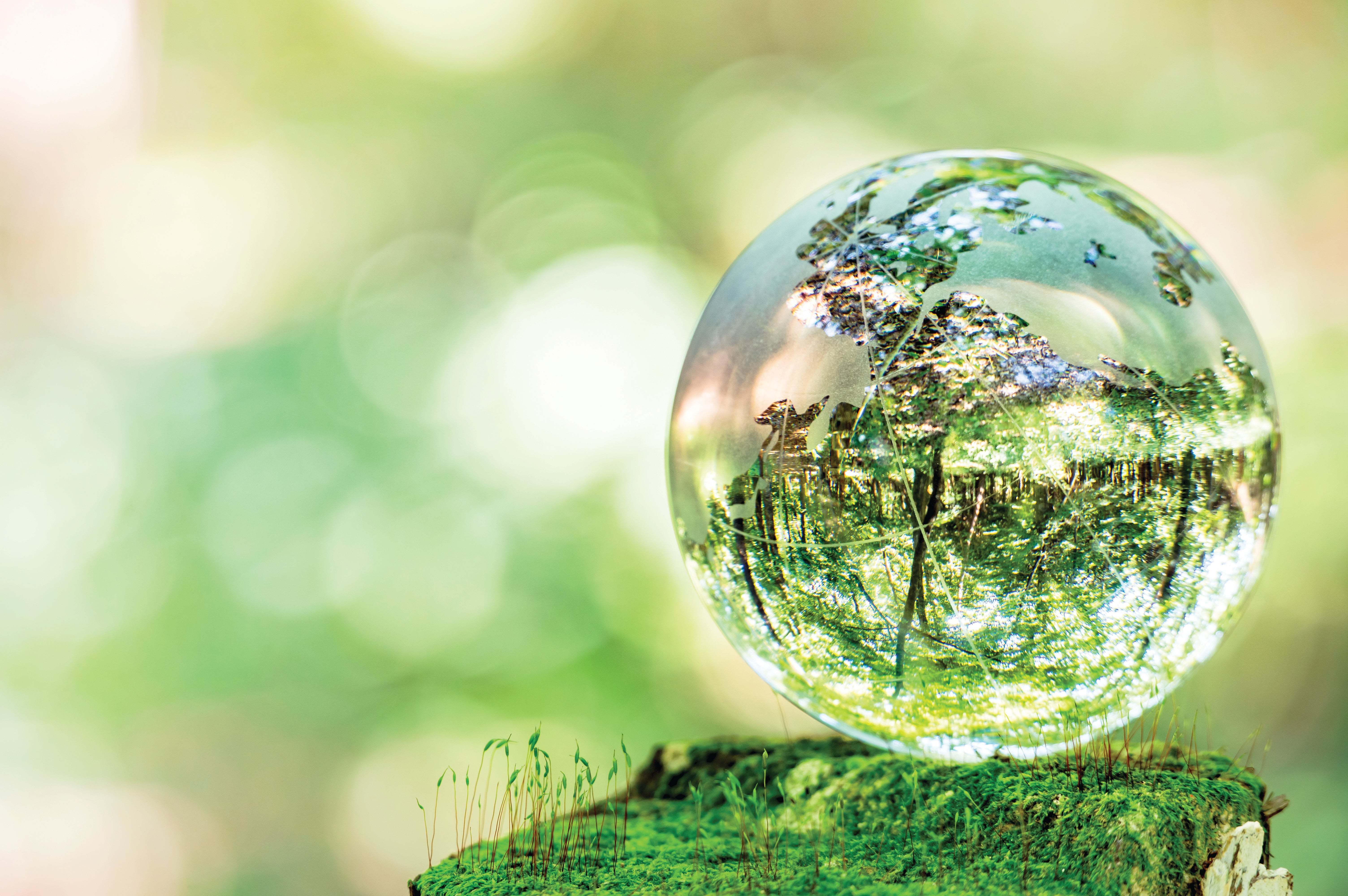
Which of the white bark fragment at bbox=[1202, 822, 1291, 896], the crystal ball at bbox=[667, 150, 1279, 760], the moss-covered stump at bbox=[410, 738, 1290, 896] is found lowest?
the white bark fragment at bbox=[1202, 822, 1291, 896]

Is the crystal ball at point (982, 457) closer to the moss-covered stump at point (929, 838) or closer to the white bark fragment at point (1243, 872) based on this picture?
the moss-covered stump at point (929, 838)

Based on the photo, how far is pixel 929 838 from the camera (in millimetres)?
2260

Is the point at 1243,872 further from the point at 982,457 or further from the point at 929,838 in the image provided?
the point at 982,457

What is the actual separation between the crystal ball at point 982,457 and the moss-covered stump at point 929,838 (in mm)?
141

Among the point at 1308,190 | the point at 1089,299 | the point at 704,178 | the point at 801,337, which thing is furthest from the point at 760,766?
the point at 1308,190

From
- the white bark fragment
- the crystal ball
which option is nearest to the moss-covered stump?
the white bark fragment

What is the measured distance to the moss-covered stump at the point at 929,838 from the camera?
2.05 metres

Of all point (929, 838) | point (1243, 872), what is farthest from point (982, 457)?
point (1243, 872)

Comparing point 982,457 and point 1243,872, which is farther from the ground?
point 982,457

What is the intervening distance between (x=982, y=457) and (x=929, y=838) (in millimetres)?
874

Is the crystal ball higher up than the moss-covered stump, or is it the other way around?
the crystal ball

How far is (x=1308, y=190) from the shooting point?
5723mm

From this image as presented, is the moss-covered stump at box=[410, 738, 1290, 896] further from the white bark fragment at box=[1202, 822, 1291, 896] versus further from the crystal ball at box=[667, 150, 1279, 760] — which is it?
the crystal ball at box=[667, 150, 1279, 760]

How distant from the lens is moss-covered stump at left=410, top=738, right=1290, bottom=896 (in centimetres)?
205
